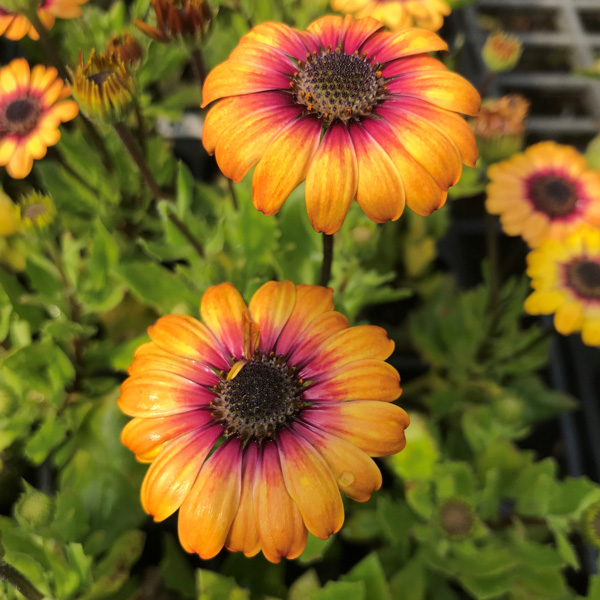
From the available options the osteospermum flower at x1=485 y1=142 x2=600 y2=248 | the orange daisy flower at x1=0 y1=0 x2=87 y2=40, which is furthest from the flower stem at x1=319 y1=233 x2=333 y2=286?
the orange daisy flower at x1=0 y1=0 x2=87 y2=40

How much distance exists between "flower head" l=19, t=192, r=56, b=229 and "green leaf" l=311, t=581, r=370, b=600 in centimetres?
60

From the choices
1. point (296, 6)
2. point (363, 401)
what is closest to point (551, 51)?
point (296, 6)

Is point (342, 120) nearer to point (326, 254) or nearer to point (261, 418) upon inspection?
point (326, 254)

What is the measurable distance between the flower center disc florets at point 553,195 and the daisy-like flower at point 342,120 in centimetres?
40

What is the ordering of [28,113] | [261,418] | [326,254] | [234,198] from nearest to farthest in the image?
[261,418], [326,254], [28,113], [234,198]

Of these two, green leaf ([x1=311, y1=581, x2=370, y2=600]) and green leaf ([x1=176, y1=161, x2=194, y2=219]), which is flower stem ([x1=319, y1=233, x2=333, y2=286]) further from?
green leaf ([x1=311, y1=581, x2=370, y2=600])

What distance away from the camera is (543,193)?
835 mm

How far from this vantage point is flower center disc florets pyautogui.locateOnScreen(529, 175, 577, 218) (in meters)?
0.83

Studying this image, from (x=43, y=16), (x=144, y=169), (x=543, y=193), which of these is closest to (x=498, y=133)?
(x=543, y=193)

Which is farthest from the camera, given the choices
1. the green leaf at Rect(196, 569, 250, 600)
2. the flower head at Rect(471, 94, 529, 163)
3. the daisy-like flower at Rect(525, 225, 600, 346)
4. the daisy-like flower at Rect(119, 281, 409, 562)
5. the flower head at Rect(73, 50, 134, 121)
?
the flower head at Rect(471, 94, 529, 163)

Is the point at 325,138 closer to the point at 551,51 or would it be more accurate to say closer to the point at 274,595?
the point at 274,595

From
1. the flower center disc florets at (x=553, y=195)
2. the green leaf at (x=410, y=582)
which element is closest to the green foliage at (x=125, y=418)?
the green leaf at (x=410, y=582)

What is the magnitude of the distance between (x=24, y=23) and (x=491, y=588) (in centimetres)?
99

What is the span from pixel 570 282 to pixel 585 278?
0.02 meters
